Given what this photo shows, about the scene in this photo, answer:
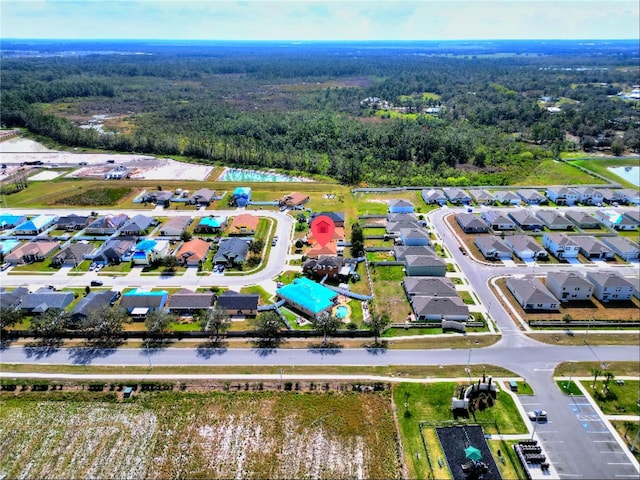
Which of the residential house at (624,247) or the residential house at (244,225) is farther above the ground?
the residential house at (624,247)

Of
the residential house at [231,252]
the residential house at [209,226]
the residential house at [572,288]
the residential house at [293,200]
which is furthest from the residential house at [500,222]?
the residential house at [209,226]

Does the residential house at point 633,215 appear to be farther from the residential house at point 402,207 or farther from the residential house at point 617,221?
the residential house at point 402,207

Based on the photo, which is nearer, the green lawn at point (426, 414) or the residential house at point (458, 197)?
the green lawn at point (426, 414)

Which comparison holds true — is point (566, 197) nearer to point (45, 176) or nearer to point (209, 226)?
point (209, 226)

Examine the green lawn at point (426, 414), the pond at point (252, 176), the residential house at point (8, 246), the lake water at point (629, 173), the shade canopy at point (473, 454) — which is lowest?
the pond at point (252, 176)

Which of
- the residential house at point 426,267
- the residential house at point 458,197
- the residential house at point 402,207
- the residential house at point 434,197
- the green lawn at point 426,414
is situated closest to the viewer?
the green lawn at point 426,414

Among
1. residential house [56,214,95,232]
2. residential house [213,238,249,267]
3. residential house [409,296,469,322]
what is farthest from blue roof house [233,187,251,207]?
residential house [409,296,469,322]

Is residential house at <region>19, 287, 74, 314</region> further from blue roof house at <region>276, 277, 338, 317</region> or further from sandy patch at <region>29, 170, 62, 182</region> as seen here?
sandy patch at <region>29, 170, 62, 182</region>

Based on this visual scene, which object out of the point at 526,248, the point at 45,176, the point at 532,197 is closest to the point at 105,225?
the point at 45,176
